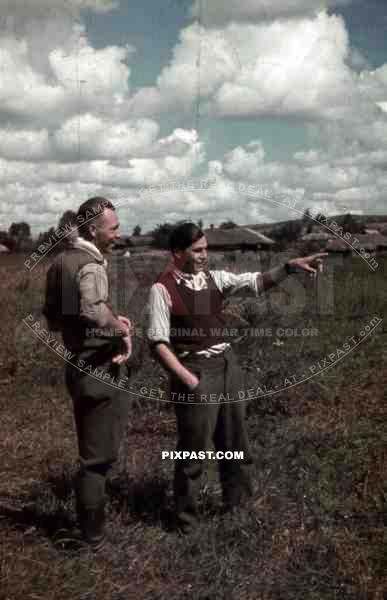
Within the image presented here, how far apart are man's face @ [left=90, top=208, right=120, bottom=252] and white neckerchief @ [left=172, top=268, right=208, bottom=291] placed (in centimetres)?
44

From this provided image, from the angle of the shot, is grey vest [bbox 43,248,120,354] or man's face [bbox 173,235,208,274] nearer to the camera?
grey vest [bbox 43,248,120,354]

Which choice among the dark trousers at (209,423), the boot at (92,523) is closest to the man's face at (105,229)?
the dark trousers at (209,423)

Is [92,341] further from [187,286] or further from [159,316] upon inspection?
[187,286]

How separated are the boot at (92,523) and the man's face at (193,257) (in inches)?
53.5

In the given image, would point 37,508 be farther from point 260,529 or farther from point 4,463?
point 260,529

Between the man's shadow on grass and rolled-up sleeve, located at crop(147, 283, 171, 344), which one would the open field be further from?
rolled-up sleeve, located at crop(147, 283, 171, 344)

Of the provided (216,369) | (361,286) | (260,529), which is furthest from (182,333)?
(361,286)

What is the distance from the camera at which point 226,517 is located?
156 inches

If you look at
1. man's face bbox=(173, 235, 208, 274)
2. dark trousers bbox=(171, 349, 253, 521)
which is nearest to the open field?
dark trousers bbox=(171, 349, 253, 521)

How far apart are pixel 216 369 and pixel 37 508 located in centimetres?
149

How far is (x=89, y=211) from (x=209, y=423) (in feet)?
4.40

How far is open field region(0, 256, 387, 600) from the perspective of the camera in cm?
336

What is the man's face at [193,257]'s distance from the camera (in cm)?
371

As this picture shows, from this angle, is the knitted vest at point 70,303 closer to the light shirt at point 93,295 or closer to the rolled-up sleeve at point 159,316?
the light shirt at point 93,295
